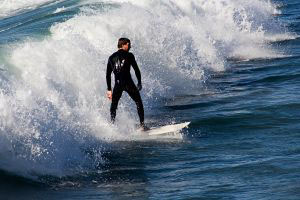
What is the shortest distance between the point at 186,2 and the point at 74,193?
20901mm

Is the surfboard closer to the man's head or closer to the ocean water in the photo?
the ocean water

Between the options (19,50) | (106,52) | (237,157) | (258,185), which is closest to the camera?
(258,185)

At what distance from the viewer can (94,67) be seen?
61.1ft

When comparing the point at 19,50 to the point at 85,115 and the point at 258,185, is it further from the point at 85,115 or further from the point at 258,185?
the point at 258,185

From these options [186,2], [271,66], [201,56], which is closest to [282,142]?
A: [271,66]

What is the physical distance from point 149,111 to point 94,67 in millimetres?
1740

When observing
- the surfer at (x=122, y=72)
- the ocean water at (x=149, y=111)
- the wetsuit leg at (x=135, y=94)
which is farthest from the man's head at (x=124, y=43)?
the ocean water at (x=149, y=111)

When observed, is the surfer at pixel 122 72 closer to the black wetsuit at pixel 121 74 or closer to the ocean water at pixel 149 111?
the black wetsuit at pixel 121 74

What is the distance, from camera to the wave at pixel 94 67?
1245cm

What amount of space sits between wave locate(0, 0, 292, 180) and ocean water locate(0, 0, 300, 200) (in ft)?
0.11

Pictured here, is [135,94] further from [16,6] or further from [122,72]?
[16,6]

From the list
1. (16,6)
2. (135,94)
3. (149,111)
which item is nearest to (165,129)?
(135,94)

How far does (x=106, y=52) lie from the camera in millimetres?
20016

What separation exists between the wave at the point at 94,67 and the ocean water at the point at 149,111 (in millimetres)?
33
